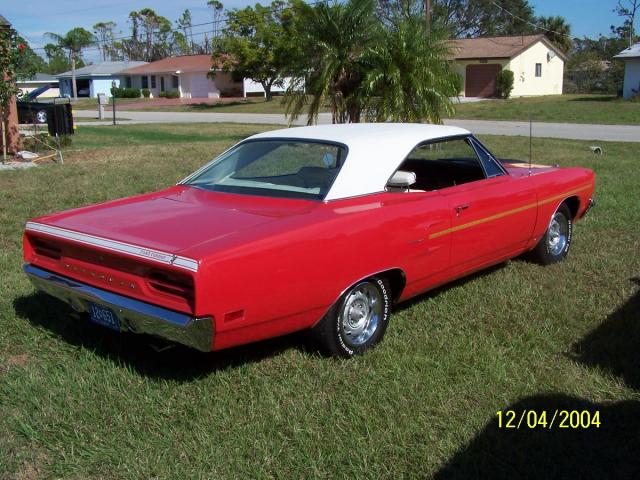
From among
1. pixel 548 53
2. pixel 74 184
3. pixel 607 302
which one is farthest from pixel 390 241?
pixel 548 53

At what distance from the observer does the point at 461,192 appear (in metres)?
4.96

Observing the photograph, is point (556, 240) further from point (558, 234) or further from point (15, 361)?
point (15, 361)

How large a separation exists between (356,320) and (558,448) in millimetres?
1406

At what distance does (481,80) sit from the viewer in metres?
45.2

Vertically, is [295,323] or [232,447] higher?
[295,323]

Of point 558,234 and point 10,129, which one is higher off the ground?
point 10,129

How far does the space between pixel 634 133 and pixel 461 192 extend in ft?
60.2

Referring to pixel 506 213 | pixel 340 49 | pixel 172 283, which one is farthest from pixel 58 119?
pixel 172 283

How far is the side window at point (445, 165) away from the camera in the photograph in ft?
17.9

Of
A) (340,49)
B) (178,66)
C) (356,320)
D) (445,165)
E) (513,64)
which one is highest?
(178,66)

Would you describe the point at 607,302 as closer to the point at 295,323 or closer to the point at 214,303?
the point at 295,323

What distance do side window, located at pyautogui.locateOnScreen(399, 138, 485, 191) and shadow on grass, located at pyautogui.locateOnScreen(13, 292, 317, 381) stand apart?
1.91 m

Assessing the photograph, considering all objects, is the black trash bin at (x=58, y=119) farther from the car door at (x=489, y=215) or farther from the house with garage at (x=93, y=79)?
the house with garage at (x=93, y=79)

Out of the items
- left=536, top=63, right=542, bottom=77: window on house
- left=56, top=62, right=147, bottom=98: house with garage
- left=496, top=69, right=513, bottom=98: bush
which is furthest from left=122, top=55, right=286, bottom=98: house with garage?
left=536, top=63, right=542, bottom=77: window on house
